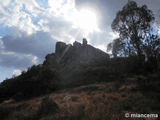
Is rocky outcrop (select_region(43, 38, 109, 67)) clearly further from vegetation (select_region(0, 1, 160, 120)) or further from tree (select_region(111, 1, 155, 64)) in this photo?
tree (select_region(111, 1, 155, 64))

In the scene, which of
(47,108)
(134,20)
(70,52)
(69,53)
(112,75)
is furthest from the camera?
(70,52)

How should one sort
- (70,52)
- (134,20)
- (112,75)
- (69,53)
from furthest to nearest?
(70,52)
(69,53)
(112,75)
(134,20)

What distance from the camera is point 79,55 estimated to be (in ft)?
205

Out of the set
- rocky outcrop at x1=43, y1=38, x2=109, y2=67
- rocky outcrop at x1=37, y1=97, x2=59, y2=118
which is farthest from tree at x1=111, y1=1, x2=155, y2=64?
rocky outcrop at x1=43, y1=38, x2=109, y2=67

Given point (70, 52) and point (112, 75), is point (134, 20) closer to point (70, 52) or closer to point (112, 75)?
point (112, 75)

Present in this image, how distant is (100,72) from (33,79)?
1337 cm

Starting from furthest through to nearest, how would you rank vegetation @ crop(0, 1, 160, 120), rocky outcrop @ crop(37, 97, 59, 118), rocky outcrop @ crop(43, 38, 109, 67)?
rocky outcrop @ crop(43, 38, 109, 67) → vegetation @ crop(0, 1, 160, 120) → rocky outcrop @ crop(37, 97, 59, 118)

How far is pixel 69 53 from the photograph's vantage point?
6500 centimetres

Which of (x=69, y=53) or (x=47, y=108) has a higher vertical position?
(x=69, y=53)

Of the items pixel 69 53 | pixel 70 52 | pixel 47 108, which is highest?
pixel 70 52

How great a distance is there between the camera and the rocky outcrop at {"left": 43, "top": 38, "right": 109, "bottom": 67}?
63.2m

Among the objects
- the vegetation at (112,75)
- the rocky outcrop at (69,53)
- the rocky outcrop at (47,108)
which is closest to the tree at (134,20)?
the vegetation at (112,75)

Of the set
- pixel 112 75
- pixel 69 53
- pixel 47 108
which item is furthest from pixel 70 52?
pixel 47 108

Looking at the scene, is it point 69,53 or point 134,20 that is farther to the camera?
point 69,53
